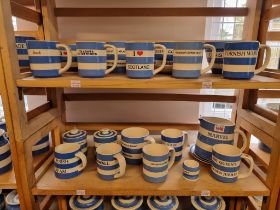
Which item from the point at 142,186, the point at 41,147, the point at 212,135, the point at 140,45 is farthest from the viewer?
the point at 41,147

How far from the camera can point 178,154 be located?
34.3 inches

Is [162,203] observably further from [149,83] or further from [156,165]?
[149,83]

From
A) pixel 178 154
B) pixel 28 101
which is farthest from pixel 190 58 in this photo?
pixel 28 101

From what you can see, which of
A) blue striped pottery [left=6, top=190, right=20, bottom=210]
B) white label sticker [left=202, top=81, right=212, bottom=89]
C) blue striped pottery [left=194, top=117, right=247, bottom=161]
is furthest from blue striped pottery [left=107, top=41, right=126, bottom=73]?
blue striped pottery [left=6, top=190, right=20, bottom=210]

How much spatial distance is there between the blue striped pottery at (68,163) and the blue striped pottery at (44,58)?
0.30m

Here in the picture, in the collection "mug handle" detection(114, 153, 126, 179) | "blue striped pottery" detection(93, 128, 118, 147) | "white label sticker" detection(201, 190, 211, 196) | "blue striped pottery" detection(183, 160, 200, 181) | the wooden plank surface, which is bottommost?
"white label sticker" detection(201, 190, 211, 196)

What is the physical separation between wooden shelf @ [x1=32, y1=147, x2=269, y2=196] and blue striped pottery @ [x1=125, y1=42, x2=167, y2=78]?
0.41 m

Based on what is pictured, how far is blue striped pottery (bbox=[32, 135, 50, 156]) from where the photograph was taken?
0.92 m

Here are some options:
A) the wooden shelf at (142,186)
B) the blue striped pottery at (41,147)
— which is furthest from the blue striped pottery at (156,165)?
the blue striped pottery at (41,147)

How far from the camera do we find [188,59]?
2.09ft

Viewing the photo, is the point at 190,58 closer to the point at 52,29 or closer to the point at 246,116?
the point at 246,116

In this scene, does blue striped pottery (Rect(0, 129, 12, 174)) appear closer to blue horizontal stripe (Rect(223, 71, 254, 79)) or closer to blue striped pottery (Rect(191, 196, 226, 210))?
blue striped pottery (Rect(191, 196, 226, 210))

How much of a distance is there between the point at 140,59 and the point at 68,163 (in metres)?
0.48

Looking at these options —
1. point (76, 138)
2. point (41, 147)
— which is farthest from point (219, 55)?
point (41, 147)
